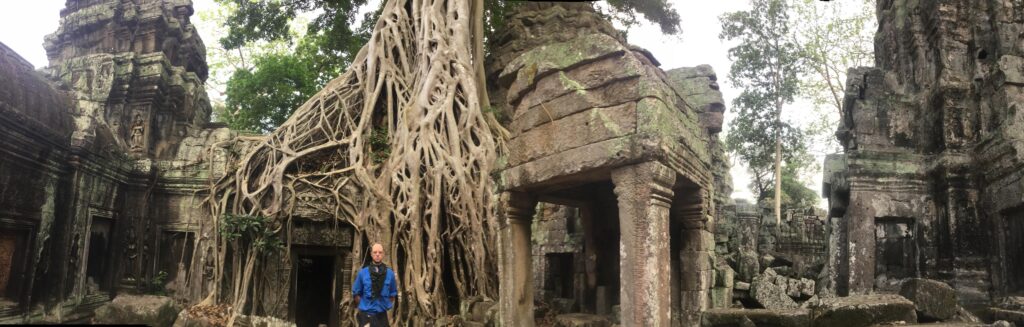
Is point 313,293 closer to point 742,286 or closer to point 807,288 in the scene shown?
point 742,286

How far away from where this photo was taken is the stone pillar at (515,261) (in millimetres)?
4922

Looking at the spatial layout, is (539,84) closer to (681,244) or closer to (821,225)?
(681,244)

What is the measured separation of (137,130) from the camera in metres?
11.3

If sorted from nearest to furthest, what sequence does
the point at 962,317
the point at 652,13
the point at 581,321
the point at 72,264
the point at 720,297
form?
the point at 962,317
the point at 581,321
the point at 720,297
the point at 72,264
the point at 652,13

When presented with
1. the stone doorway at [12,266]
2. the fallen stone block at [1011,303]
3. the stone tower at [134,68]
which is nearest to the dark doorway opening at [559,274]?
the fallen stone block at [1011,303]

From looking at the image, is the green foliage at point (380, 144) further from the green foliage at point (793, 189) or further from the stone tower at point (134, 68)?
the green foliage at point (793, 189)

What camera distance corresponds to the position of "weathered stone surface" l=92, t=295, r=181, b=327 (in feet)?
18.3

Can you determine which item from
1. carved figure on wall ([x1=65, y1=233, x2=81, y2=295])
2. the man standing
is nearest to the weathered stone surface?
the man standing

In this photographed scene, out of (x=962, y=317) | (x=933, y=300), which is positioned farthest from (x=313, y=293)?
(x=962, y=317)

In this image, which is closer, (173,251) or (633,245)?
(633,245)

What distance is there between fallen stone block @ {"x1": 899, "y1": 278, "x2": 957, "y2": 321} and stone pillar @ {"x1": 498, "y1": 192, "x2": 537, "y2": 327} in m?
2.88

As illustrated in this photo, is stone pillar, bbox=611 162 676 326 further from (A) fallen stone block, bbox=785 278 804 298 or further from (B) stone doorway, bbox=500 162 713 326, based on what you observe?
(A) fallen stone block, bbox=785 278 804 298

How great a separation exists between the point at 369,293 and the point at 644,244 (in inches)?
91.0

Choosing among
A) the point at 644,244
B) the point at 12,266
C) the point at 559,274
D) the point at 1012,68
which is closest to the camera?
the point at 644,244
